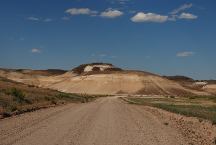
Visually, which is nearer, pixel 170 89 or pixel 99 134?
pixel 99 134

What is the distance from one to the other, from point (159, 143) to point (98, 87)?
182 metres

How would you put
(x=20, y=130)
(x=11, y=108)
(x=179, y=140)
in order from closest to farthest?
(x=179, y=140)
(x=20, y=130)
(x=11, y=108)

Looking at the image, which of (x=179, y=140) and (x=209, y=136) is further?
(x=209, y=136)

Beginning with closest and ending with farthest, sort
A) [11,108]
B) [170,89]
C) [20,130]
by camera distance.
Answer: [20,130], [11,108], [170,89]

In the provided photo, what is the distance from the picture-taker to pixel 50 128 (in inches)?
852

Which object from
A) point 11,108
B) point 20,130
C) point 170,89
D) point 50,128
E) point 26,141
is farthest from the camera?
point 170,89

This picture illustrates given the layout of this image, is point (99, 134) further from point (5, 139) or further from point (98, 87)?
point (98, 87)

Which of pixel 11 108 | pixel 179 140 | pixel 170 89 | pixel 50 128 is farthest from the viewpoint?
pixel 170 89

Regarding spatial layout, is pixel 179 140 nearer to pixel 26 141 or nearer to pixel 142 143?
pixel 142 143

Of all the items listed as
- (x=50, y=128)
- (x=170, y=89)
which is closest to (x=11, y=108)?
(x=50, y=128)

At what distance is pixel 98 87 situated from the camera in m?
200

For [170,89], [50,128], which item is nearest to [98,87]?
[170,89]

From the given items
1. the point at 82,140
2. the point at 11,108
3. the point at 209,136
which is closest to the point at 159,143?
the point at 82,140

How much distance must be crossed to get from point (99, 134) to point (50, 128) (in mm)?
3050
